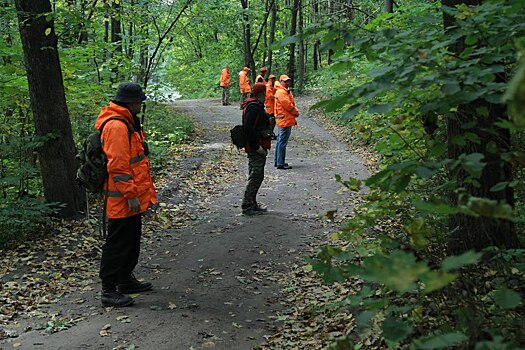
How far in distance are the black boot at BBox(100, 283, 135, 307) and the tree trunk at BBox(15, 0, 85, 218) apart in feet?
10.6

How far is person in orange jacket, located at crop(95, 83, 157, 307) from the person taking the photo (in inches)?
216

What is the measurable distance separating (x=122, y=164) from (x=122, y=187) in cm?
26

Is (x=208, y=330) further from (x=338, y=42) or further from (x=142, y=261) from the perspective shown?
(x=338, y=42)

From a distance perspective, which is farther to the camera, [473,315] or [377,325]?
[377,325]

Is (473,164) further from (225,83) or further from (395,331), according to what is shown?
(225,83)

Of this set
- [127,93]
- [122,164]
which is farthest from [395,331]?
[127,93]

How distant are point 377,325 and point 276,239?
3.73m

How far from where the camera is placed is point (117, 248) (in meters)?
5.84

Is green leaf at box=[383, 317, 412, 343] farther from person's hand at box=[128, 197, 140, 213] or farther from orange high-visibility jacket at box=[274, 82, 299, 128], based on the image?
orange high-visibility jacket at box=[274, 82, 299, 128]

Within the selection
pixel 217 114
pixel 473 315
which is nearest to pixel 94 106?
pixel 473 315

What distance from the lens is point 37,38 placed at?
26.7ft

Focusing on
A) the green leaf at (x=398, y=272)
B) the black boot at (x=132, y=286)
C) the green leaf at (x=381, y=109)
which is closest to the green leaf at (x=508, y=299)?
the green leaf at (x=398, y=272)

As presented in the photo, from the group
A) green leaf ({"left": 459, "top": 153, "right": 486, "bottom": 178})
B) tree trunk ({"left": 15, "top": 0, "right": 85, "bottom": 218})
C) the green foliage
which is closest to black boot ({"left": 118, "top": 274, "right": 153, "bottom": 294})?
tree trunk ({"left": 15, "top": 0, "right": 85, "bottom": 218})

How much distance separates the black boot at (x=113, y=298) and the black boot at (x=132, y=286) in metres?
0.19
